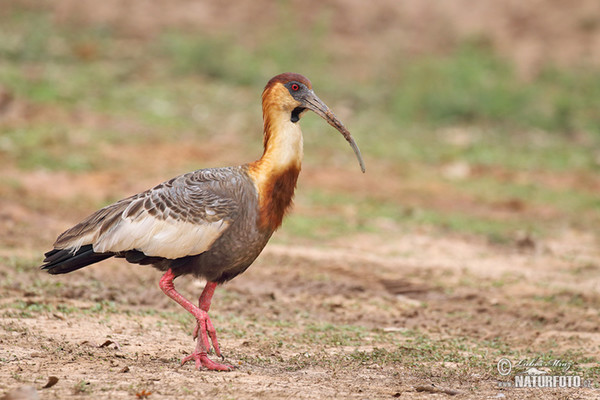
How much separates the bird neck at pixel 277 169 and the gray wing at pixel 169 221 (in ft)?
0.59

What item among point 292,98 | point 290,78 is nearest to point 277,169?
point 292,98

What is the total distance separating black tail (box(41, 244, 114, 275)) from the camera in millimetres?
5230

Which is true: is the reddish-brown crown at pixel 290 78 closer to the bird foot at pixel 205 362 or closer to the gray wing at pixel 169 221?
the gray wing at pixel 169 221

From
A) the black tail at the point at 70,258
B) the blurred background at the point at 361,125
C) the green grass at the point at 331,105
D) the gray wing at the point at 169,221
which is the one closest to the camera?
the gray wing at the point at 169,221

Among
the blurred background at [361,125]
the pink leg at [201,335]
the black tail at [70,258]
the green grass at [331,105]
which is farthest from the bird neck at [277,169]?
the green grass at [331,105]

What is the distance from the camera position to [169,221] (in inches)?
202

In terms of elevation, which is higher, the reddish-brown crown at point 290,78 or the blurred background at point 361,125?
the blurred background at point 361,125

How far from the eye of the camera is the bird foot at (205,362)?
4.98 meters

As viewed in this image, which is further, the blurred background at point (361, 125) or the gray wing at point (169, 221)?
the blurred background at point (361, 125)

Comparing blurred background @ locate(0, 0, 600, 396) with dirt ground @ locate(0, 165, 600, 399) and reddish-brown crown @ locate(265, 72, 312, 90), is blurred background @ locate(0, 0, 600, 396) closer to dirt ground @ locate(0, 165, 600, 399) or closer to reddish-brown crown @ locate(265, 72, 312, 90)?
dirt ground @ locate(0, 165, 600, 399)

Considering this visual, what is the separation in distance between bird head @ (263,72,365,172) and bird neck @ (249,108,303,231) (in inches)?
1.8

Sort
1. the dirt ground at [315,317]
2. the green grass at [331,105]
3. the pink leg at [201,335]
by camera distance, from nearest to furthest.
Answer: the dirt ground at [315,317] < the pink leg at [201,335] < the green grass at [331,105]

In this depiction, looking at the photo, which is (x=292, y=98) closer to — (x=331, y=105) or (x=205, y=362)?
(x=205, y=362)

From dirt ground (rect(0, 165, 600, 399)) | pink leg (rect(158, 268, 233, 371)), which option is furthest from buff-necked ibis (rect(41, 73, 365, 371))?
dirt ground (rect(0, 165, 600, 399))
